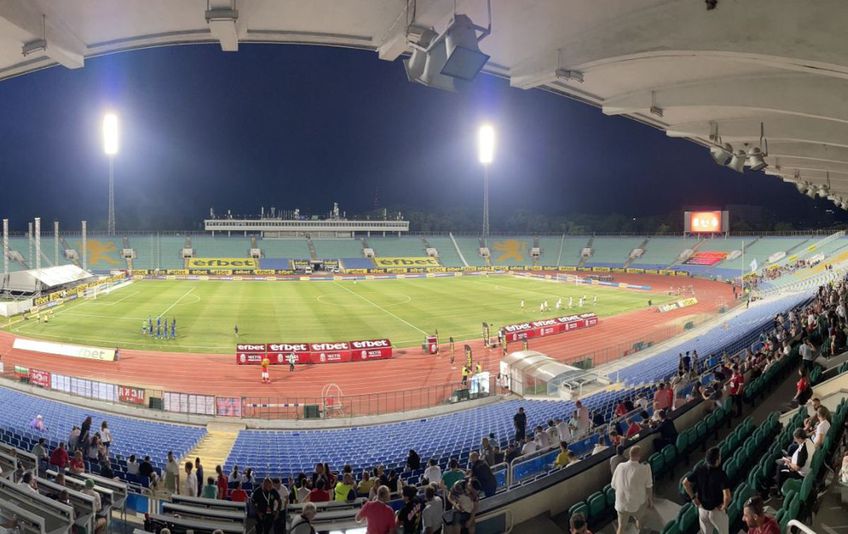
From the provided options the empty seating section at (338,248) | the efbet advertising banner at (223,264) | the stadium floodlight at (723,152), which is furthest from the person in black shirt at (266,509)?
the empty seating section at (338,248)

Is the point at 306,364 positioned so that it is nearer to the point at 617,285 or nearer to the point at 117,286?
the point at 117,286

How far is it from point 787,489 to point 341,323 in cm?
2947

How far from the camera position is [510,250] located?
8475 cm

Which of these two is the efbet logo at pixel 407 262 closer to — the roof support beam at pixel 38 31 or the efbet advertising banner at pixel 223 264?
the efbet advertising banner at pixel 223 264

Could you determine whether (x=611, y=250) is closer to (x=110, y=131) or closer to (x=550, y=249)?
(x=550, y=249)

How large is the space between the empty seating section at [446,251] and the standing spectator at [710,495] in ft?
236

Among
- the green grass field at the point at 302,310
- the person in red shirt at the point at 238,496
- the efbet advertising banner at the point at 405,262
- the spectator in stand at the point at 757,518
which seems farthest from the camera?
the efbet advertising banner at the point at 405,262

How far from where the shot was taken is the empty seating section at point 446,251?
256ft

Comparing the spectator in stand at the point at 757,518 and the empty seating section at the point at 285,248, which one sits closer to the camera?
the spectator in stand at the point at 757,518

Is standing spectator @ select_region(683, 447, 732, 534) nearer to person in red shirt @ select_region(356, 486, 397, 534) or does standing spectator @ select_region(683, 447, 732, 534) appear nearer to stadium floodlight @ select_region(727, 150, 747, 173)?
person in red shirt @ select_region(356, 486, 397, 534)

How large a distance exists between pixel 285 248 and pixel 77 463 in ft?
226

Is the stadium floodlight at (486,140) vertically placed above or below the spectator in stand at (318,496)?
above

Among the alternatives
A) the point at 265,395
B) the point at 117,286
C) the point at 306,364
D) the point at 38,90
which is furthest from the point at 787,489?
the point at 38,90

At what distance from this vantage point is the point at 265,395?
20.5 m
